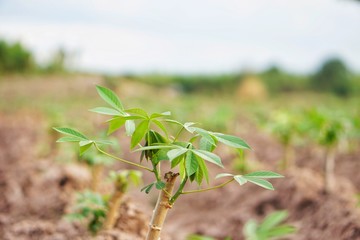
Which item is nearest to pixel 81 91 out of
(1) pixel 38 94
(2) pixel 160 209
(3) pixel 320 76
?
(1) pixel 38 94

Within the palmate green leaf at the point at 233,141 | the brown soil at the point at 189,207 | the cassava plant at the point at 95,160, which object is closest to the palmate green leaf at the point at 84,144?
the palmate green leaf at the point at 233,141

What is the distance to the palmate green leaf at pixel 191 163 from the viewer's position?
1.44 meters

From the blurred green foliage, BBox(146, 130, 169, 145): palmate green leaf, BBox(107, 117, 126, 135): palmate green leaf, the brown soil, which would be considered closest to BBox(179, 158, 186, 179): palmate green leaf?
BBox(146, 130, 169, 145): palmate green leaf

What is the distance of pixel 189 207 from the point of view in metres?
5.23

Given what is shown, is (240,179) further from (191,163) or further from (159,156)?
(159,156)

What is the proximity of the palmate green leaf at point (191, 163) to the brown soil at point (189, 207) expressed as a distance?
1017 millimetres

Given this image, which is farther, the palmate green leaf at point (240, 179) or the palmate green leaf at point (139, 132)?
the palmate green leaf at point (139, 132)

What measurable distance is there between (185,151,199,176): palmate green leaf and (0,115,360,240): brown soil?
3.34 feet

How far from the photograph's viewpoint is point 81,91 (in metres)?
22.7

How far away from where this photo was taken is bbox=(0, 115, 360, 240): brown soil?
2.83 meters

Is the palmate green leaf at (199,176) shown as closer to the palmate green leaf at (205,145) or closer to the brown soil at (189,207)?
the palmate green leaf at (205,145)

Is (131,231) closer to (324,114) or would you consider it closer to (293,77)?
(324,114)

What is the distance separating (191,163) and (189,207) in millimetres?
3846

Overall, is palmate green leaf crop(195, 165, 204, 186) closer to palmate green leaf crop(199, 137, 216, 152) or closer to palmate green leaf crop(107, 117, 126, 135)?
palmate green leaf crop(199, 137, 216, 152)
